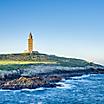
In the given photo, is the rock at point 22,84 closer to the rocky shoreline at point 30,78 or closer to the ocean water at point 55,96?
the rocky shoreline at point 30,78

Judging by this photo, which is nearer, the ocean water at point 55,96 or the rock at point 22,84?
the ocean water at point 55,96

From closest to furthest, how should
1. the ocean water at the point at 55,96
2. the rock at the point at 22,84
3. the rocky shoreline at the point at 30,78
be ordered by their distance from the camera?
the ocean water at the point at 55,96, the rock at the point at 22,84, the rocky shoreline at the point at 30,78

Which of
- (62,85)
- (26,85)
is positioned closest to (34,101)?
(26,85)

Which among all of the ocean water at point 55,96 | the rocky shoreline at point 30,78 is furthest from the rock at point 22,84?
the ocean water at point 55,96

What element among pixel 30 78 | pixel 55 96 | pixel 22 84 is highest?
pixel 30 78

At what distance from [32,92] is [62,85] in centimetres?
1987

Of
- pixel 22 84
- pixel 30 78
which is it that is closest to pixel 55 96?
pixel 22 84

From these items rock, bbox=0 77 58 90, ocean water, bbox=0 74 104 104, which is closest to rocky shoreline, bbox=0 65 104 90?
rock, bbox=0 77 58 90

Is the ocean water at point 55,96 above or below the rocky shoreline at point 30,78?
below

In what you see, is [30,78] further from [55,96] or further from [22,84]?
[55,96]

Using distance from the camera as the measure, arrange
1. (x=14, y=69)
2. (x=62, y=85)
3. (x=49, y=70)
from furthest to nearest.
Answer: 1. (x=49, y=70)
2. (x=14, y=69)
3. (x=62, y=85)

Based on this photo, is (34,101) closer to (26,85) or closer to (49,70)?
(26,85)

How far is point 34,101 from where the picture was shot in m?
101

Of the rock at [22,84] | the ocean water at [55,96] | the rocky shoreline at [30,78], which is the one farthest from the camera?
the rocky shoreline at [30,78]
